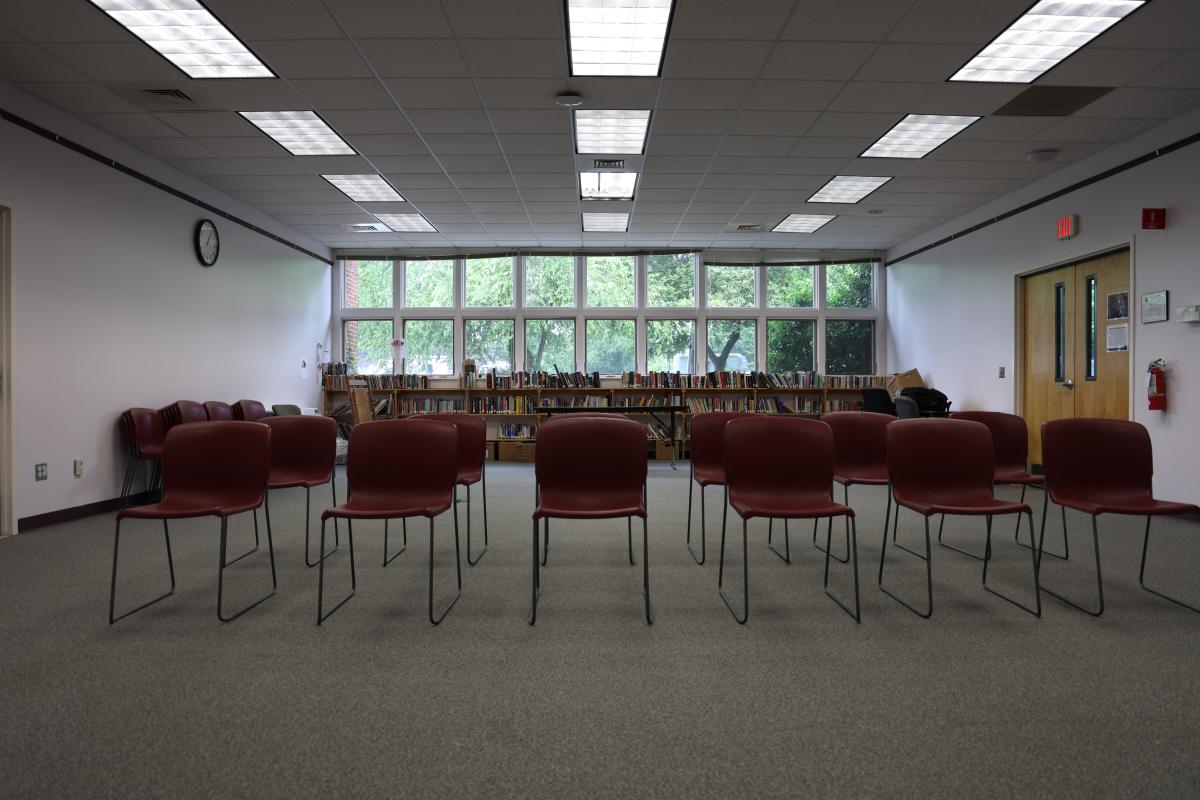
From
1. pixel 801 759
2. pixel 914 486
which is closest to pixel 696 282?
pixel 914 486

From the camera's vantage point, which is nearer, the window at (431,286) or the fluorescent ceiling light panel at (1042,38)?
the fluorescent ceiling light panel at (1042,38)

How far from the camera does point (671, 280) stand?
9.87 meters

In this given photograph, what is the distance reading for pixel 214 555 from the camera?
3.82 meters

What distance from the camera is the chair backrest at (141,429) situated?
17.7 ft

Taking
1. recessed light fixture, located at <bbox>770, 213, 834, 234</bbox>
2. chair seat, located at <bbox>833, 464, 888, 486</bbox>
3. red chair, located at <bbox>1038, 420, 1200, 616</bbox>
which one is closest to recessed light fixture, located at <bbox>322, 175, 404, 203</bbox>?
recessed light fixture, located at <bbox>770, 213, 834, 234</bbox>

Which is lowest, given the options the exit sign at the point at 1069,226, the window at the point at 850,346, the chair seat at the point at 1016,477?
the chair seat at the point at 1016,477

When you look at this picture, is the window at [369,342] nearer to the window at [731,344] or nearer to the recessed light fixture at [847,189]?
the window at [731,344]

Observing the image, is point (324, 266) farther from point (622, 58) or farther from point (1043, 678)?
point (1043, 678)

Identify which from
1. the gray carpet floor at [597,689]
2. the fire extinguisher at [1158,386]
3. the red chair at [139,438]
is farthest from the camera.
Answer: the red chair at [139,438]

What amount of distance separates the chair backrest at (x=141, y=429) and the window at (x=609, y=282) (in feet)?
20.6

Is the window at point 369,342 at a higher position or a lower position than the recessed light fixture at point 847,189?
lower

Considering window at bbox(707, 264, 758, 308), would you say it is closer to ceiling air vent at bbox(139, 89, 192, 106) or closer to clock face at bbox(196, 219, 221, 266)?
clock face at bbox(196, 219, 221, 266)

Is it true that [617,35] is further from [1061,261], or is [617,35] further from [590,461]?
[1061,261]

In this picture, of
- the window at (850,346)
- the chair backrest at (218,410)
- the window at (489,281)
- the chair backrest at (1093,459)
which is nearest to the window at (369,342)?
the window at (489,281)
